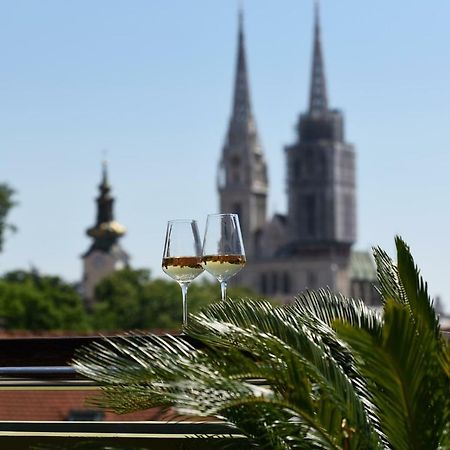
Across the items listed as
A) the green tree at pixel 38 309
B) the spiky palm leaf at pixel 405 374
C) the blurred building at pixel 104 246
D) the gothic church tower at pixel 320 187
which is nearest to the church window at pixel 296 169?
the gothic church tower at pixel 320 187

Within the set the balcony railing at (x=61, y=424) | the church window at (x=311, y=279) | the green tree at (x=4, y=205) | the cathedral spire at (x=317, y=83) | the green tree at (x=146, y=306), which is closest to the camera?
the balcony railing at (x=61, y=424)

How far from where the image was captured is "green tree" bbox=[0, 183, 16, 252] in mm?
64812

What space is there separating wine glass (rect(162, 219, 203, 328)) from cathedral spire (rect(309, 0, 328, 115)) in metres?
140

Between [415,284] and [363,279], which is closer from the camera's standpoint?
[415,284]

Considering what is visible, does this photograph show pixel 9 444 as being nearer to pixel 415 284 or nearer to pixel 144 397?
pixel 144 397

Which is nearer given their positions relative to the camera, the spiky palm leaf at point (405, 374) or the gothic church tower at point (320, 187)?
the spiky palm leaf at point (405, 374)

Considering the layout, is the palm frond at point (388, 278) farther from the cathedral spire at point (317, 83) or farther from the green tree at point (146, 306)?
the cathedral spire at point (317, 83)

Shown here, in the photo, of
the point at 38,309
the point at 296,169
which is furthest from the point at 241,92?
the point at 38,309

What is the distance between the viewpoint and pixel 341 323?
11.8ft

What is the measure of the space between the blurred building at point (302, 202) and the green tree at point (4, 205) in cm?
7133

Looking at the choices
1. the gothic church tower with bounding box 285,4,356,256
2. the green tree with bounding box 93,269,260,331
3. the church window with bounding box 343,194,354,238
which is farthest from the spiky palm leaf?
the church window with bounding box 343,194,354,238

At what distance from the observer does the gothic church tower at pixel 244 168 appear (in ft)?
467

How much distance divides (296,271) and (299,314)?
135 meters

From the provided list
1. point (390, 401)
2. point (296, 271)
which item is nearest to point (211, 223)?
point (390, 401)
